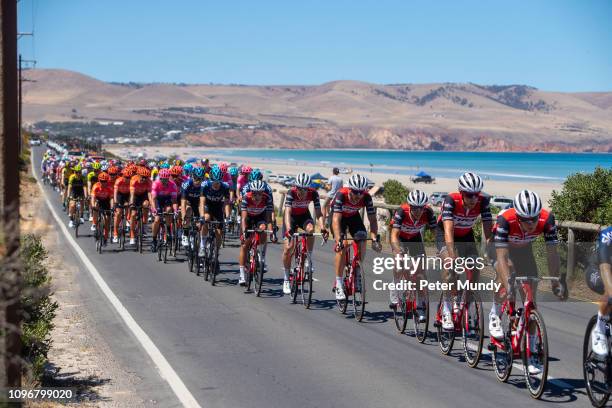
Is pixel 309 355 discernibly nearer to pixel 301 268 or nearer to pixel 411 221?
pixel 411 221

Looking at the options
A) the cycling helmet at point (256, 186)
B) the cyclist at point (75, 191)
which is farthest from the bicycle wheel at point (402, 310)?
the cyclist at point (75, 191)

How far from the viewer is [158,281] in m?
15.6

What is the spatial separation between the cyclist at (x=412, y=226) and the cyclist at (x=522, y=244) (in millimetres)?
2139

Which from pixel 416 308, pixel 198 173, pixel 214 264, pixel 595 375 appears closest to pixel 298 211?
pixel 214 264

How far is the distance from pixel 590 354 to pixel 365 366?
98.9 inches

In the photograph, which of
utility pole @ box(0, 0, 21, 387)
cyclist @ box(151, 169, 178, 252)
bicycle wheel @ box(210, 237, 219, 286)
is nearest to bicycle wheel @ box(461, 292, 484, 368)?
utility pole @ box(0, 0, 21, 387)

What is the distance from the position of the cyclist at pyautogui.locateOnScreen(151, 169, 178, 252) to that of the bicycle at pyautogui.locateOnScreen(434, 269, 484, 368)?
1023 centimetres

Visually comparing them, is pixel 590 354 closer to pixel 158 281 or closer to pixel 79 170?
pixel 158 281

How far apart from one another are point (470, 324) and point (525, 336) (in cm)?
134

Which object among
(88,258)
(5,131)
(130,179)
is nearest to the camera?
(5,131)

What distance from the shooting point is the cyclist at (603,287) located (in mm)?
7113

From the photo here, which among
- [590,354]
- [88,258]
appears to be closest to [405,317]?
[590,354]

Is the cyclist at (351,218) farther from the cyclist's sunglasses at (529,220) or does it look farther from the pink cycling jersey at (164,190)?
the pink cycling jersey at (164,190)

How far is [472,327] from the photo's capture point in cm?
915
